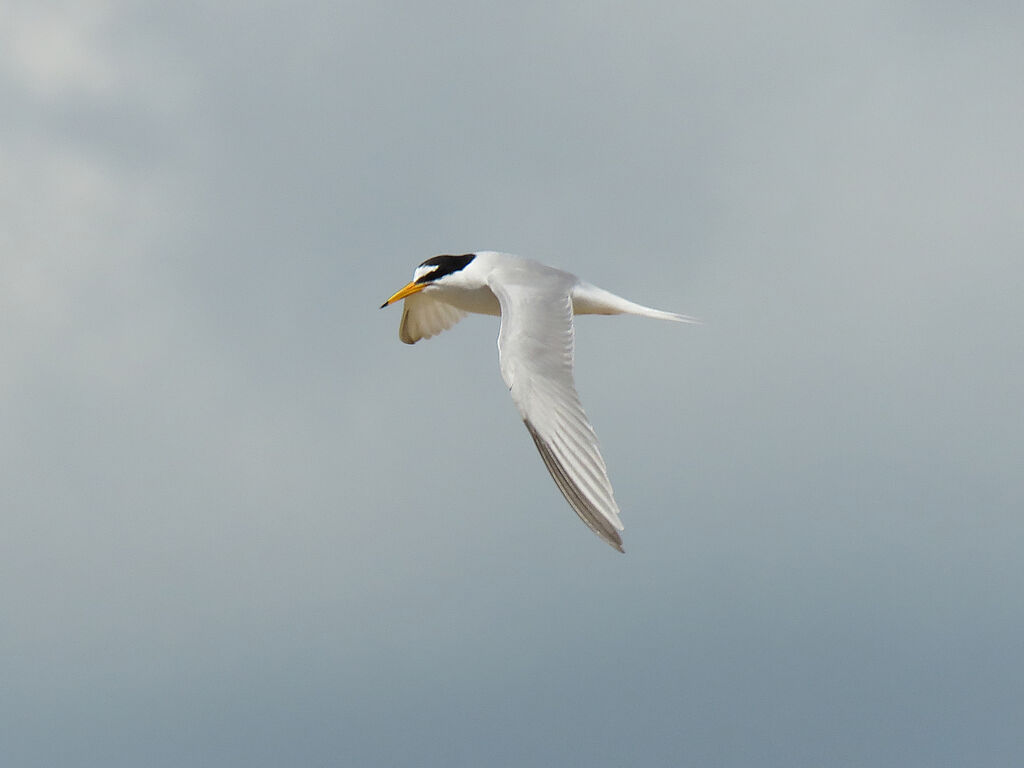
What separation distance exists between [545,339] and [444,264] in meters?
2.97

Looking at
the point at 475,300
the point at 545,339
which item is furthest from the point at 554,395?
the point at 475,300

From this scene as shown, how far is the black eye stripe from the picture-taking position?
15547 mm

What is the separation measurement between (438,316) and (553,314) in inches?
183

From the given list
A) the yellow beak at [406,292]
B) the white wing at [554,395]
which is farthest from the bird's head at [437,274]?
the white wing at [554,395]

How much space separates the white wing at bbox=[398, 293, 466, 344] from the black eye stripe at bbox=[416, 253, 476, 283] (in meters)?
1.93

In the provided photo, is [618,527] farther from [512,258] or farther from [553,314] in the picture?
[512,258]

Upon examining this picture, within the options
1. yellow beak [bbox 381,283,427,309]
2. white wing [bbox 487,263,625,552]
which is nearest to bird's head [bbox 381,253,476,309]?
yellow beak [bbox 381,283,427,309]

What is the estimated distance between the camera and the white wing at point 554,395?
37.6ft

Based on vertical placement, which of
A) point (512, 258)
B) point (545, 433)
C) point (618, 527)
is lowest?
point (618, 527)

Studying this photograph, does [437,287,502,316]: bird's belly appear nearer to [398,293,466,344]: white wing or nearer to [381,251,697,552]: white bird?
[381,251,697,552]: white bird

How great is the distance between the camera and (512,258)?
15.3m

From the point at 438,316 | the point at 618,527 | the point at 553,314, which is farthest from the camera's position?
the point at 438,316

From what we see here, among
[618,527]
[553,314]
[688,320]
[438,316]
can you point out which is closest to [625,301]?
[688,320]

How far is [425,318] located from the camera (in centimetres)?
1812
